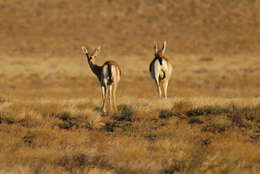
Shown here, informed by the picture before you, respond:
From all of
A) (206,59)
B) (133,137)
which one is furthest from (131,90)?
(206,59)

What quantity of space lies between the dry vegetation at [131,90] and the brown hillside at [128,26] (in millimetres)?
144

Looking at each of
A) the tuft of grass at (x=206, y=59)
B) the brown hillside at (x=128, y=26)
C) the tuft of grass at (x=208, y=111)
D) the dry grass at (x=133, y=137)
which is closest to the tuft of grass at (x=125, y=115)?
the dry grass at (x=133, y=137)

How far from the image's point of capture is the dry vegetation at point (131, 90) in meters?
7.57

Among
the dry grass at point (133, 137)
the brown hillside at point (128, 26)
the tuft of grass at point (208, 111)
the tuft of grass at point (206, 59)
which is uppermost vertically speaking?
the brown hillside at point (128, 26)

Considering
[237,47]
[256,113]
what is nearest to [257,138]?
[256,113]

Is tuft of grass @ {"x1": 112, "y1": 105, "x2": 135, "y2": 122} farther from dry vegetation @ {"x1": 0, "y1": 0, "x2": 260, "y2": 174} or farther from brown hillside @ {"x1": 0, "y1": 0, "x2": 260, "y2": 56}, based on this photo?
brown hillside @ {"x1": 0, "y1": 0, "x2": 260, "y2": 56}

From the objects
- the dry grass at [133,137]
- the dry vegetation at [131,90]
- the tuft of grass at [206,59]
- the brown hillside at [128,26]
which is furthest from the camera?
the brown hillside at [128,26]

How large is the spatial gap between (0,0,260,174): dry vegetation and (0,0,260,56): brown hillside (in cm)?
14

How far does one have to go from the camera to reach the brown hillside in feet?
164

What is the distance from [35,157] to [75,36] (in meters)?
49.1

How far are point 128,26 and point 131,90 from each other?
3486cm

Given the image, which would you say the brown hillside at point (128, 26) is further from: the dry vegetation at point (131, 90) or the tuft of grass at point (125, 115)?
the tuft of grass at point (125, 115)

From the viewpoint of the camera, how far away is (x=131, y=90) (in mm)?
26234

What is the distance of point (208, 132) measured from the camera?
9.86m
